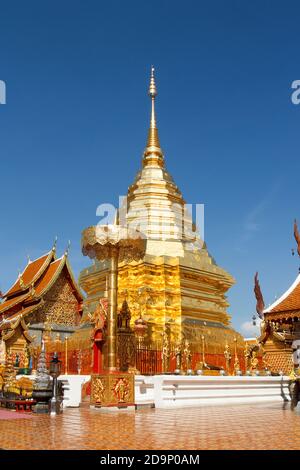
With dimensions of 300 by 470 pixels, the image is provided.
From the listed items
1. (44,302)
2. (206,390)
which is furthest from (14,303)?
(206,390)

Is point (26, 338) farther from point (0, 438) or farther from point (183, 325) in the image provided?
point (0, 438)

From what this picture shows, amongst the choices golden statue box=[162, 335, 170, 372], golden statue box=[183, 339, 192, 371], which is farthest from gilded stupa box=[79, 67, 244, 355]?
golden statue box=[162, 335, 170, 372]

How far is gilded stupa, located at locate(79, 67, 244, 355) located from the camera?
67.3 feet

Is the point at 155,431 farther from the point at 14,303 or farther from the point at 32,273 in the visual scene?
the point at 32,273

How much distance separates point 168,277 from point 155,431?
14.6m

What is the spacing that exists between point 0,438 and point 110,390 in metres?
5.20

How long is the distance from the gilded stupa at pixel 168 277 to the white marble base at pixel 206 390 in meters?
4.60

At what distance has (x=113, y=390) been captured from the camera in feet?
38.3

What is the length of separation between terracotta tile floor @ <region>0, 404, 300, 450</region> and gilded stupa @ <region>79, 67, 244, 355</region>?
9.76 meters

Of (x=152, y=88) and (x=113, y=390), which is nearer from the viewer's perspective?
(x=113, y=390)

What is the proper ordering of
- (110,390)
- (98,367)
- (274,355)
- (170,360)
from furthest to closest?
(274,355) < (170,360) < (98,367) < (110,390)

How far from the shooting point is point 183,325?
20.4 meters

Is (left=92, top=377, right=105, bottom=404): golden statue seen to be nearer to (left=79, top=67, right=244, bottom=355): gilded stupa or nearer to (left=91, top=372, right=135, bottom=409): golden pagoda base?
(left=91, top=372, right=135, bottom=409): golden pagoda base

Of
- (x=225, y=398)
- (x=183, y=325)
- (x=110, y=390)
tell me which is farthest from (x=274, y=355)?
(x=110, y=390)
